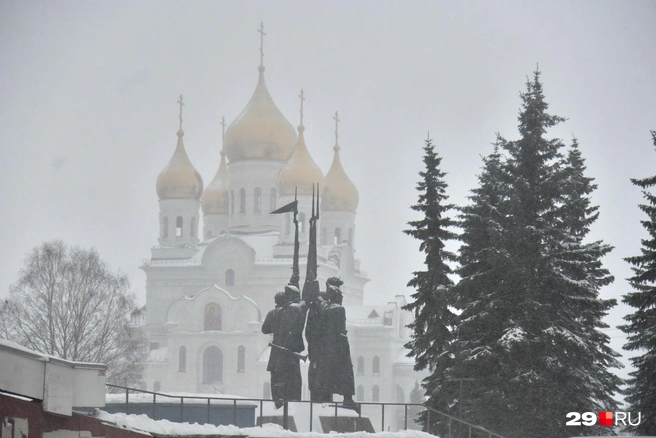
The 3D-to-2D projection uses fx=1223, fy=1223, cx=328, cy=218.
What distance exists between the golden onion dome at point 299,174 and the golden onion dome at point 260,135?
6.60ft

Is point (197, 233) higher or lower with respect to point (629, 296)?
higher

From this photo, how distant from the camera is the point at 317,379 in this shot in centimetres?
2208

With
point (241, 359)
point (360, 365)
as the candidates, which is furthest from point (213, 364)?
point (360, 365)

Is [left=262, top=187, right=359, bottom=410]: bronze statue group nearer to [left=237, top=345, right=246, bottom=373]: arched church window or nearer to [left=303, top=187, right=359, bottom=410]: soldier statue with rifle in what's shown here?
[left=303, top=187, right=359, bottom=410]: soldier statue with rifle

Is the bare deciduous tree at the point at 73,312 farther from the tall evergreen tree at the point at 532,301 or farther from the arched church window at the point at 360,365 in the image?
the arched church window at the point at 360,365

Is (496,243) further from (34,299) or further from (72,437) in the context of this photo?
(34,299)

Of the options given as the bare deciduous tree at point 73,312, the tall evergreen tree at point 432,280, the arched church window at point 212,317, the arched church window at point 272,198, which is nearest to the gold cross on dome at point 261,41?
the arched church window at point 272,198

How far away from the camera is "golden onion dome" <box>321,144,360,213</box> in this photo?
74.7 m

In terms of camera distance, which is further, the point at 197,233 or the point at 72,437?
the point at 197,233

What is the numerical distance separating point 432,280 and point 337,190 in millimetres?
48330

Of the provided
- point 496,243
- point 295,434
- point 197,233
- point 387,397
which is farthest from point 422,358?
point 197,233

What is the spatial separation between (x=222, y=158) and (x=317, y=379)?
56.5 metres

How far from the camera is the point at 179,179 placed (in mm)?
74750

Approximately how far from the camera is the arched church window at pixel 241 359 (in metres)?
67.2
